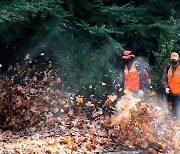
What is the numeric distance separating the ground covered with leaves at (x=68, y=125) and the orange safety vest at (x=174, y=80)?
1114 mm

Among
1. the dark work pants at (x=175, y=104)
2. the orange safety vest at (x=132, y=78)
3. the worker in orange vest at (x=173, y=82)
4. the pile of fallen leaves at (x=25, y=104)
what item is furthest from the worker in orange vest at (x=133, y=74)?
the pile of fallen leaves at (x=25, y=104)

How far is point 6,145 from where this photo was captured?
5652 millimetres

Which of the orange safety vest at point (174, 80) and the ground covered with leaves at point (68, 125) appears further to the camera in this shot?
the orange safety vest at point (174, 80)

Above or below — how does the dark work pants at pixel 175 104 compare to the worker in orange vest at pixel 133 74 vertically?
below

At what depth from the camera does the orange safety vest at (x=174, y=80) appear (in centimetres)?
841

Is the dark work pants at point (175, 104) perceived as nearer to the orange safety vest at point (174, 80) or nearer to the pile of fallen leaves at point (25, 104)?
the orange safety vest at point (174, 80)

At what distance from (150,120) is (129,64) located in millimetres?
2255

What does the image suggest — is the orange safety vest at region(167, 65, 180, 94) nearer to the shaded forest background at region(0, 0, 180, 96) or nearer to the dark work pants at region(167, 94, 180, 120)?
the dark work pants at region(167, 94, 180, 120)

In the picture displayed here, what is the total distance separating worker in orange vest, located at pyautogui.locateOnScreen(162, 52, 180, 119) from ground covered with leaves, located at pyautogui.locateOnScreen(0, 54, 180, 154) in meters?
1.09

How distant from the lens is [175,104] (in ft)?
28.3

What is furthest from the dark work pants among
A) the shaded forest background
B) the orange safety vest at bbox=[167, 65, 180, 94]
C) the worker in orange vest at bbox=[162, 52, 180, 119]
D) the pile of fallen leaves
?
the pile of fallen leaves

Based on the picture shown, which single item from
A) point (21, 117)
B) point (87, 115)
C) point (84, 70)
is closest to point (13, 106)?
point (21, 117)

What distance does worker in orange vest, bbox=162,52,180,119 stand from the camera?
8.40 m

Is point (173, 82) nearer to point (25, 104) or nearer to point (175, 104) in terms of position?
point (175, 104)
